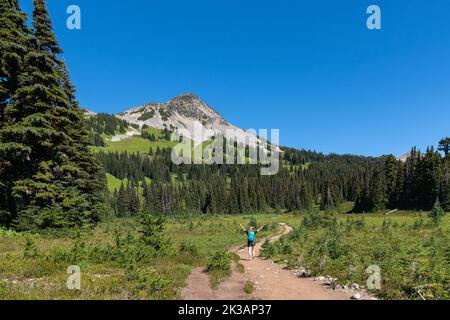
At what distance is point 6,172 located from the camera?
805 inches

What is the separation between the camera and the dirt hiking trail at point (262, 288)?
985cm

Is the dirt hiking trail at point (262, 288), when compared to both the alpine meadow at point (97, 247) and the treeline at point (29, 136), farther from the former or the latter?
the treeline at point (29, 136)

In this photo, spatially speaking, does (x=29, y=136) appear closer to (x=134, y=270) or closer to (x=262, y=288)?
(x=134, y=270)

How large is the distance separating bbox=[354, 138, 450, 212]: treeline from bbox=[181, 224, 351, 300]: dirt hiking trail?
7822cm

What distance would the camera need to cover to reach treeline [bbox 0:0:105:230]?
19.5 meters

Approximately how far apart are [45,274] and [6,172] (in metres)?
13.1

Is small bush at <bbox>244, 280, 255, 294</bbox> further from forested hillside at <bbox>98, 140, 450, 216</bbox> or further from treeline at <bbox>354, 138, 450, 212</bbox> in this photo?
treeline at <bbox>354, 138, 450, 212</bbox>

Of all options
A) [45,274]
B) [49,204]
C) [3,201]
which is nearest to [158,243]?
[45,274]

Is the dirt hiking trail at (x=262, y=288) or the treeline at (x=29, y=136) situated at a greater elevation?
the treeline at (x=29, y=136)

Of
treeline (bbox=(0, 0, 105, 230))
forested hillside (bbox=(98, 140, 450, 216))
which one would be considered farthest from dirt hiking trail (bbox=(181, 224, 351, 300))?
forested hillside (bbox=(98, 140, 450, 216))

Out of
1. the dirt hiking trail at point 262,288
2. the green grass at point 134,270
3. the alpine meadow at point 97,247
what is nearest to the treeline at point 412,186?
the alpine meadow at point 97,247

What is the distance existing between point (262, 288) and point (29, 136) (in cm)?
1832

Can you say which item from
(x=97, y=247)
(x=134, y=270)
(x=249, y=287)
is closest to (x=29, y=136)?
(x=97, y=247)

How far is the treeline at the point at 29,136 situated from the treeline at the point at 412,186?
8328 centimetres
